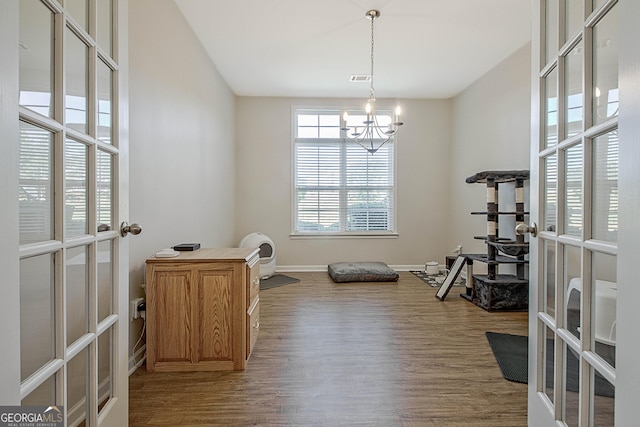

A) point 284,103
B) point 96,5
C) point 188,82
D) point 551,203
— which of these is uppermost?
point 284,103

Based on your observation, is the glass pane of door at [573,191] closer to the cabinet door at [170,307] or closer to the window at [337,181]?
the cabinet door at [170,307]

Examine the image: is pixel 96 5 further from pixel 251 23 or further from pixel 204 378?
pixel 251 23

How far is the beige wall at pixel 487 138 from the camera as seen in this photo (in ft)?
12.3

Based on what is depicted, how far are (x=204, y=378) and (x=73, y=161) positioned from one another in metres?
1.58

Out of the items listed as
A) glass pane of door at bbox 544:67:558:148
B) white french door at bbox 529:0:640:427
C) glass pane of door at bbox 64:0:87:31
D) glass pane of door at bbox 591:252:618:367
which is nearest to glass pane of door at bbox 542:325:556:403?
white french door at bbox 529:0:640:427

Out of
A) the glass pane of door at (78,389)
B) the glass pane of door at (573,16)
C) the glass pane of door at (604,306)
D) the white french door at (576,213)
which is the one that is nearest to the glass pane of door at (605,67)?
the white french door at (576,213)

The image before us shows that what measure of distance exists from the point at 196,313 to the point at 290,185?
3559 millimetres

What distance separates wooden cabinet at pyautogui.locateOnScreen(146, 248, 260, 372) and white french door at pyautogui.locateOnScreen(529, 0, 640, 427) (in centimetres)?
164

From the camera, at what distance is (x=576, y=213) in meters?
1.13

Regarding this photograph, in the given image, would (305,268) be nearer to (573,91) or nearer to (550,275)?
(550,275)

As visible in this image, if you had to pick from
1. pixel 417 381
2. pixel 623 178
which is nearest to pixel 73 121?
pixel 623 178

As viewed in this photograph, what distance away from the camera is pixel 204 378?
208 cm

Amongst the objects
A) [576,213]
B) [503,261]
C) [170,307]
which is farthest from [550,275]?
[503,261]

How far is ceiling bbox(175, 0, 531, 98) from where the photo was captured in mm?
2959
